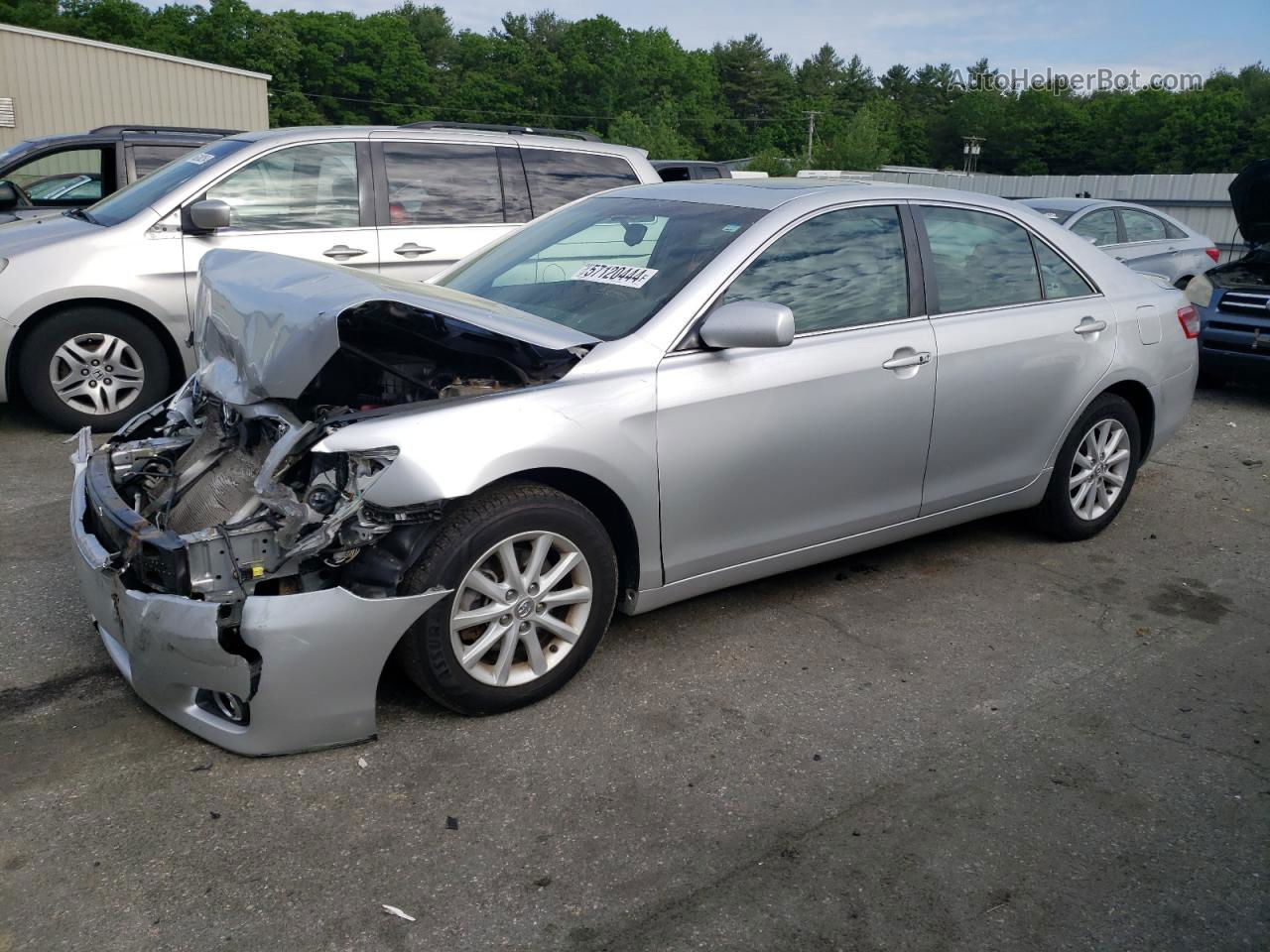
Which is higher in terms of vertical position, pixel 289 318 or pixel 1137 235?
pixel 1137 235

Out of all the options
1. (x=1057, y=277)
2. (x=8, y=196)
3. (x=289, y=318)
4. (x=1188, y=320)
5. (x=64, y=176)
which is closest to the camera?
(x=289, y=318)

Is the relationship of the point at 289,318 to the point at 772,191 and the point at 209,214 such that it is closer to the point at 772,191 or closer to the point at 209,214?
the point at 772,191

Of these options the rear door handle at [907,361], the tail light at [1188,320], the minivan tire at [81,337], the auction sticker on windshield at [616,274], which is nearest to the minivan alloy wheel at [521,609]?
the auction sticker on windshield at [616,274]

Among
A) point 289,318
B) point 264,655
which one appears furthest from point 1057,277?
point 264,655

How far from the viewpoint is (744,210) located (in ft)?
13.8

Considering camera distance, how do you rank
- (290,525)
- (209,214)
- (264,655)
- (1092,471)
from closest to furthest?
(264,655)
(290,525)
(1092,471)
(209,214)

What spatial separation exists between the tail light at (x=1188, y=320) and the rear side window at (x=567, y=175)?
402 cm

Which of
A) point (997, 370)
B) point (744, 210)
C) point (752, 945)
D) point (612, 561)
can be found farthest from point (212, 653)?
point (997, 370)

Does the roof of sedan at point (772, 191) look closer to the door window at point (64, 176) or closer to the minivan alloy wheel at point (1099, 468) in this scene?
the minivan alloy wheel at point (1099, 468)

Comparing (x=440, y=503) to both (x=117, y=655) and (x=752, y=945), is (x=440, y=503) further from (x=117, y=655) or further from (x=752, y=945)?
(x=752, y=945)

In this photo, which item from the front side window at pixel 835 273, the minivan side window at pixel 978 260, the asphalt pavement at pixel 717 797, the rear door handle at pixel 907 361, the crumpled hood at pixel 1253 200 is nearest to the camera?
the asphalt pavement at pixel 717 797

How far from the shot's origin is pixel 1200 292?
9172 mm

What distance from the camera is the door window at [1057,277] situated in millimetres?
4992

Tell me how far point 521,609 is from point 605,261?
4.93 ft
